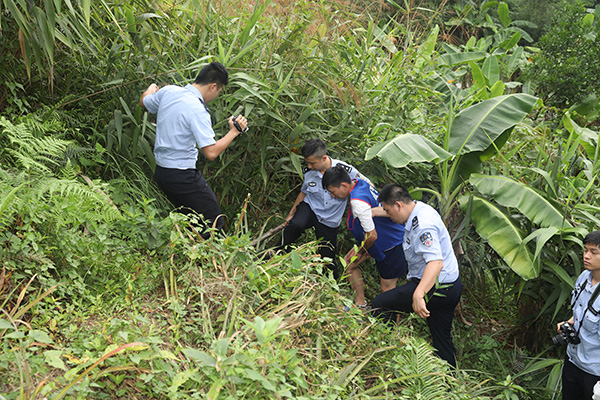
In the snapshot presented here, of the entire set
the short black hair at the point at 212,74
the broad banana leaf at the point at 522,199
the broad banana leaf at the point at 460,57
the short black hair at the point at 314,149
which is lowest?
the broad banana leaf at the point at 522,199

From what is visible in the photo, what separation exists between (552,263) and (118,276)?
12.3ft

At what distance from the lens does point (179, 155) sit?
4133mm

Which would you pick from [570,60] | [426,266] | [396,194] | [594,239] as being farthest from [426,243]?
[570,60]

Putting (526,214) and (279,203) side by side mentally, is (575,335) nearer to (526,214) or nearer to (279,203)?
(526,214)

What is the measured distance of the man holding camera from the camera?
13.2 feet

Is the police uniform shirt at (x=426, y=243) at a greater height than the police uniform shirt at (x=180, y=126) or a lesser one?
lesser

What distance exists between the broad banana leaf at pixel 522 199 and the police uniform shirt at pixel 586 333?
73 centimetres

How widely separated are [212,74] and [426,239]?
211cm

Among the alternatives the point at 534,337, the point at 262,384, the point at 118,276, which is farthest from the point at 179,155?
the point at 534,337

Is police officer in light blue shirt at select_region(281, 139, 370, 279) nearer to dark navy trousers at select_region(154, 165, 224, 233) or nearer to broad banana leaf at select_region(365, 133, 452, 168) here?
broad banana leaf at select_region(365, 133, 452, 168)

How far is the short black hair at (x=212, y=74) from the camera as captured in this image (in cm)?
407

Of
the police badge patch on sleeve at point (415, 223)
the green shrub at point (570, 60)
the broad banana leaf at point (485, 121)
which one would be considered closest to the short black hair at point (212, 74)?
the police badge patch on sleeve at point (415, 223)

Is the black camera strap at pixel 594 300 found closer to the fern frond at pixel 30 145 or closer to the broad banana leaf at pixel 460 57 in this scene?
the fern frond at pixel 30 145

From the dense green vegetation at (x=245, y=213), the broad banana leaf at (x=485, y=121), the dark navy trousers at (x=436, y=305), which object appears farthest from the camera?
the broad banana leaf at (x=485, y=121)
